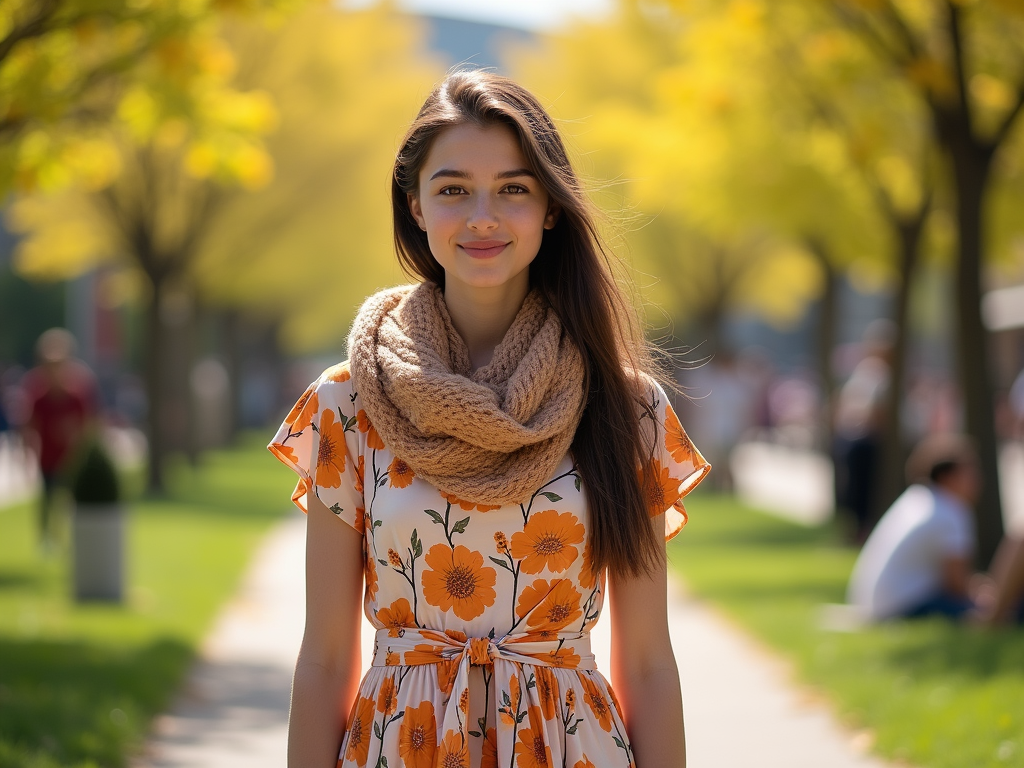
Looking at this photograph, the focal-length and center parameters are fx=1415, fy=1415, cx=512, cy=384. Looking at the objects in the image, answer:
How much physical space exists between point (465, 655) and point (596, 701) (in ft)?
0.87

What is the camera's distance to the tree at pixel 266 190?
63.4ft

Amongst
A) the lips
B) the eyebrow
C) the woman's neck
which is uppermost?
the eyebrow

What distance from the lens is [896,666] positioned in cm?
721

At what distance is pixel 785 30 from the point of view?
12078 millimetres

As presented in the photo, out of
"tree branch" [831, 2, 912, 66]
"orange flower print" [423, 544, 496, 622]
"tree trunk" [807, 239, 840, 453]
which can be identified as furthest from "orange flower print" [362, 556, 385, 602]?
"tree trunk" [807, 239, 840, 453]

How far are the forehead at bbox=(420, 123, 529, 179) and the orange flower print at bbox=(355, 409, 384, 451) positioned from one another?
1.58 ft

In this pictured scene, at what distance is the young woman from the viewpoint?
2.54 metres

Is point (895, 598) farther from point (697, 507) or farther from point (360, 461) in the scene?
point (697, 507)

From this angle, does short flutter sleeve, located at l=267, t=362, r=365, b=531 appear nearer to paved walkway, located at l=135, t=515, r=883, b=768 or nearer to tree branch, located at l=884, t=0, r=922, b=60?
paved walkway, located at l=135, t=515, r=883, b=768

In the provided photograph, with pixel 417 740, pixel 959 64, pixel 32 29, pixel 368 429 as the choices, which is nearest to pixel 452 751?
pixel 417 740

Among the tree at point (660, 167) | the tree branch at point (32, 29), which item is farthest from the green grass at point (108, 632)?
the tree at point (660, 167)

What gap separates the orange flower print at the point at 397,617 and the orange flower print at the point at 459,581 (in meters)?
0.05

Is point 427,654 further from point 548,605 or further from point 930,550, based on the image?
point 930,550

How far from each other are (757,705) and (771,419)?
29715mm
